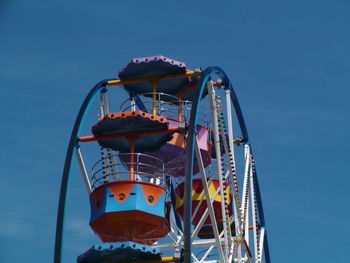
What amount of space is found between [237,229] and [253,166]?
5.54m

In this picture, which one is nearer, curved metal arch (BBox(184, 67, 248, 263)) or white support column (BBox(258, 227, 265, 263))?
curved metal arch (BBox(184, 67, 248, 263))

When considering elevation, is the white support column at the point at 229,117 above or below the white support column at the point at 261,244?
above

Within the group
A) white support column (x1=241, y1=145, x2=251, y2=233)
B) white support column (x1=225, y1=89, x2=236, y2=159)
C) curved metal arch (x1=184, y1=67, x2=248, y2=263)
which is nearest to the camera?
curved metal arch (x1=184, y1=67, x2=248, y2=263)

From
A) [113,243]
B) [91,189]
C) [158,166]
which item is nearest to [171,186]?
[158,166]

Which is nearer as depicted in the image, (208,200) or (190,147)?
(190,147)

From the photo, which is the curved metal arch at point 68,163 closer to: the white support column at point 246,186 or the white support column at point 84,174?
the white support column at point 84,174

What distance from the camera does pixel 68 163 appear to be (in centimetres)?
2992

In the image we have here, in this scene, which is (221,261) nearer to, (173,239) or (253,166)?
(173,239)

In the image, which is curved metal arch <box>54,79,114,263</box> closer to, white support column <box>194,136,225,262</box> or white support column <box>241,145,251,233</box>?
white support column <box>194,136,225,262</box>

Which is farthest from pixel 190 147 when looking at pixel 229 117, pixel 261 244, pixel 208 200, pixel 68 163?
pixel 261 244

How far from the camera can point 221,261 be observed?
98.3ft

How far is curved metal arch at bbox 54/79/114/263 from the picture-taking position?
28152 mm

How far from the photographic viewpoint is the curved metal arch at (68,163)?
92.4 feet

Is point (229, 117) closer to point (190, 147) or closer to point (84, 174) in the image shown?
point (84, 174)
